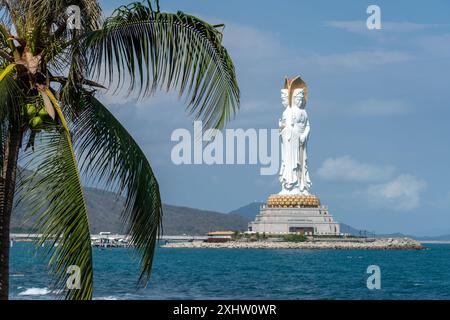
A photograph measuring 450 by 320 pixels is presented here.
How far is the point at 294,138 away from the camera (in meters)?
120

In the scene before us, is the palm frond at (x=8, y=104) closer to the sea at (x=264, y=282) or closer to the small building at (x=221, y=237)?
the sea at (x=264, y=282)

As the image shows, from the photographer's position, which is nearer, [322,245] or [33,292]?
[33,292]

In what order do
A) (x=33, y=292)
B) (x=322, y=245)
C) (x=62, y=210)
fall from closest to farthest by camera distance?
(x=62, y=210) → (x=33, y=292) → (x=322, y=245)

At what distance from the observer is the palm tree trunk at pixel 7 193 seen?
7957mm

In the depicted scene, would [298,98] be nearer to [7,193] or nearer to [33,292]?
[33,292]

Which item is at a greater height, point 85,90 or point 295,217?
point 295,217

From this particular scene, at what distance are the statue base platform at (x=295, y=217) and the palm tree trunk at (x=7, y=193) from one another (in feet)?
382

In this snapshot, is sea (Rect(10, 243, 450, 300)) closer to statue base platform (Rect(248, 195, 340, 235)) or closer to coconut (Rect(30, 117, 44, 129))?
statue base platform (Rect(248, 195, 340, 235))

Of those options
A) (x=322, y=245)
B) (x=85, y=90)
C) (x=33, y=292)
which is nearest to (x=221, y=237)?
(x=322, y=245)

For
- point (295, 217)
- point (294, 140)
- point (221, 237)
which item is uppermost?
point (294, 140)

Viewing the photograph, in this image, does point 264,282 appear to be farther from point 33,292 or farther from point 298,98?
point 298,98

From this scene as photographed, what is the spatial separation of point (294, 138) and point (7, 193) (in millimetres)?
112793

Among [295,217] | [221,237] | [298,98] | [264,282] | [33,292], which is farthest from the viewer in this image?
[221,237]

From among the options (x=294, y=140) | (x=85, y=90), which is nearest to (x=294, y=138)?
(x=294, y=140)
